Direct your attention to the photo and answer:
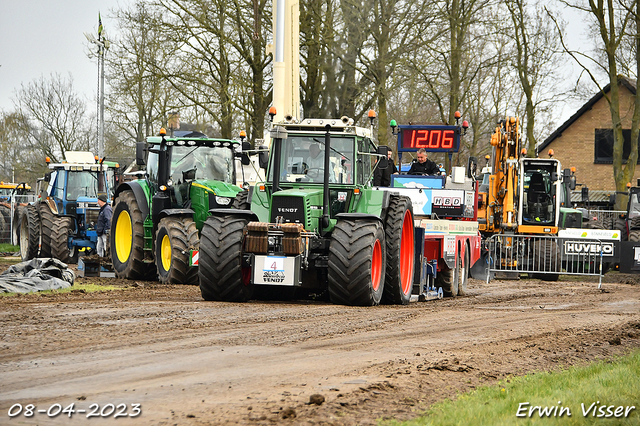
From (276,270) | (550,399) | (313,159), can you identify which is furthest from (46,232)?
(550,399)

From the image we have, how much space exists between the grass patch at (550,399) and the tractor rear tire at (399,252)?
539cm

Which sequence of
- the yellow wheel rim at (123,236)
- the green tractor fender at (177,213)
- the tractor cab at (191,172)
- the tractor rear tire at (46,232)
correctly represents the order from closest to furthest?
the green tractor fender at (177,213)
the tractor cab at (191,172)
the yellow wheel rim at (123,236)
the tractor rear tire at (46,232)

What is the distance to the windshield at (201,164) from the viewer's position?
16828 millimetres

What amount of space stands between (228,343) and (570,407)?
3320mm

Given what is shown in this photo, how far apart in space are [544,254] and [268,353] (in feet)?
50.2

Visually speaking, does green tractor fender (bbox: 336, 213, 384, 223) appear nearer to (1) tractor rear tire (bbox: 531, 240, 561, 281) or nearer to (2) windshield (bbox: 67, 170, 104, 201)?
(1) tractor rear tire (bbox: 531, 240, 561, 281)

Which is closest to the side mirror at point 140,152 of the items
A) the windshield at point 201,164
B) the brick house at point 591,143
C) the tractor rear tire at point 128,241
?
the windshield at point 201,164

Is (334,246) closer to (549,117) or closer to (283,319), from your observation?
(283,319)

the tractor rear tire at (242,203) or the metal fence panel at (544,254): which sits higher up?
the tractor rear tire at (242,203)

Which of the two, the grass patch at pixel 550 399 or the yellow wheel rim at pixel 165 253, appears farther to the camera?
the yellow wheel rim at pixel 165 253

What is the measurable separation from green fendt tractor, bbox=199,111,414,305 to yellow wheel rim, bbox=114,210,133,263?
5.22 meters

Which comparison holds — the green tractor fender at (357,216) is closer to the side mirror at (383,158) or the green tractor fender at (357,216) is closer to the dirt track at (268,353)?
the dirt track at (268,353)

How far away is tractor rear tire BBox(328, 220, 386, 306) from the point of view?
11.2 metres

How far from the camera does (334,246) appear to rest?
1130cm
